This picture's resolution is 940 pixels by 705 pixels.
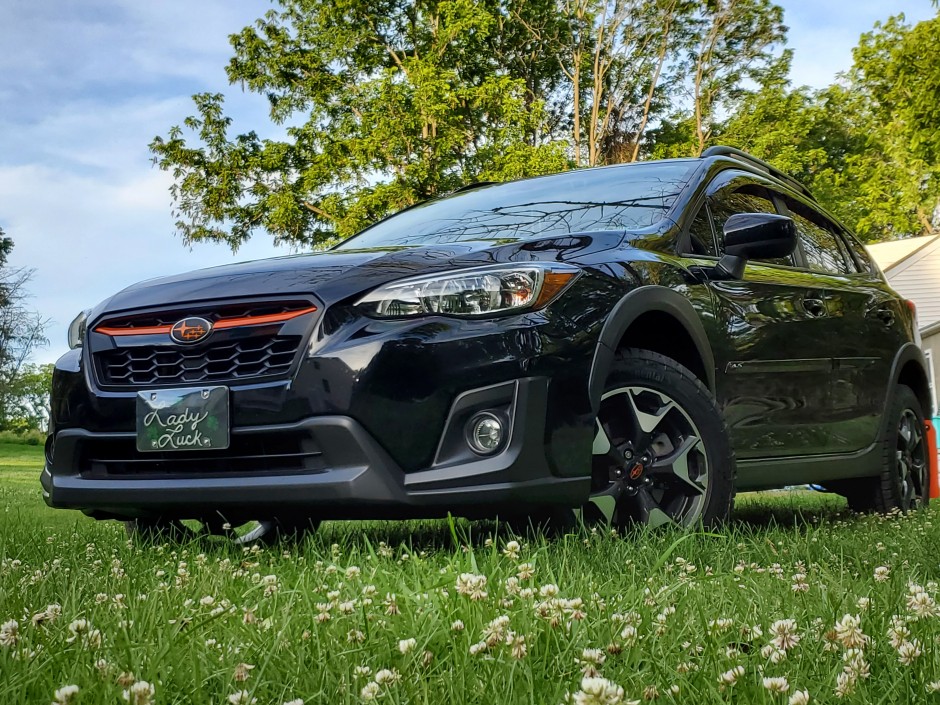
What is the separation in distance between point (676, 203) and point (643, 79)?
84.6ft

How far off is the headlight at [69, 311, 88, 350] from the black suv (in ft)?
0.06

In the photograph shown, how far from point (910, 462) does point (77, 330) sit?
4.48 meters

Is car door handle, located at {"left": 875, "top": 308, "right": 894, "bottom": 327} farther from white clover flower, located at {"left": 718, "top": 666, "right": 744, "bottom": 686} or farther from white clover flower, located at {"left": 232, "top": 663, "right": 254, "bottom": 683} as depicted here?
white clover flower, located at {"left": 232, "top": 663, "right": 254, "bottom": 683}

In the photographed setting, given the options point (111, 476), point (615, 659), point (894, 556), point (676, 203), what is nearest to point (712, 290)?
point (676, 203)

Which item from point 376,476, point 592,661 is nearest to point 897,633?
point 592,661

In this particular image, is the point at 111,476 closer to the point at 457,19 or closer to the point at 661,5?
the point at 457,19

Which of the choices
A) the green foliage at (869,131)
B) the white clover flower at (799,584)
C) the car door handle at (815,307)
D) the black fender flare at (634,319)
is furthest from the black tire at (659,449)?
the green foliage at (869,131)

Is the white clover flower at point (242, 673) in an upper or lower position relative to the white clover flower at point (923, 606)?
upper

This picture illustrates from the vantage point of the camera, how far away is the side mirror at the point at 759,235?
14.0 ft

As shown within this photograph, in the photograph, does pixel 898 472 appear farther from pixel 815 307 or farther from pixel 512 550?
pixel 512 550

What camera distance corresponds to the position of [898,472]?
570 cm

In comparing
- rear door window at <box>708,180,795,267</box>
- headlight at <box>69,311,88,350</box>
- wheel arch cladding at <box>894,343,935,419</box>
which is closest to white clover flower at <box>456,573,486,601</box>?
headlight at <box>69,311,88,350</box>

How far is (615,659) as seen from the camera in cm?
183

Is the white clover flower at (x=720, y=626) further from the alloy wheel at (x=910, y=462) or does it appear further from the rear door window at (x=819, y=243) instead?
the alloy wheel at (x=910, y=462)
